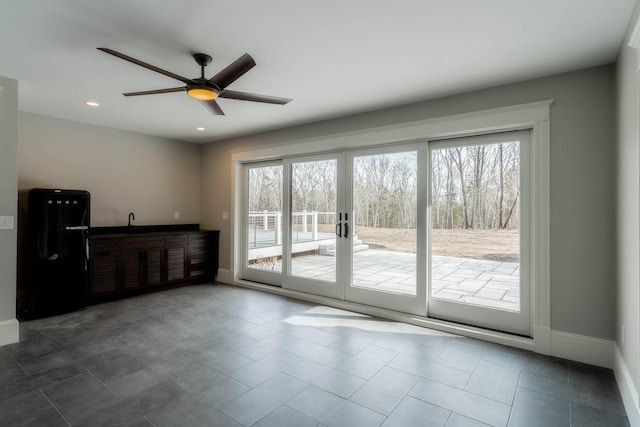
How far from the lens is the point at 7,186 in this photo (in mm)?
3102

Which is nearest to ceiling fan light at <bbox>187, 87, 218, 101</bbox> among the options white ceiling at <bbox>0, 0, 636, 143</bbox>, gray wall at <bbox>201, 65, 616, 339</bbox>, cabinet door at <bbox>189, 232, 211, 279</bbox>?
white ceiling at <bbox>0, 0, 636, 143</bbox>

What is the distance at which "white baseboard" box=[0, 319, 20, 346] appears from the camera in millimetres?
3037

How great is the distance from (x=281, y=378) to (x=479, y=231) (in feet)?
8.04

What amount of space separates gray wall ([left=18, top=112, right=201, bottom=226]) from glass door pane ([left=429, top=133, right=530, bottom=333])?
441cm

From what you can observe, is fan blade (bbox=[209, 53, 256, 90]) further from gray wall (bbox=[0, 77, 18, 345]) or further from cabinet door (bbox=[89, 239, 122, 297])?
cabinet door (bbox=[89, 239, 122, 297])

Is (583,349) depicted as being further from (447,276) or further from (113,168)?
(113,168)

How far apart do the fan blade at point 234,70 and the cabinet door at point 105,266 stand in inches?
127

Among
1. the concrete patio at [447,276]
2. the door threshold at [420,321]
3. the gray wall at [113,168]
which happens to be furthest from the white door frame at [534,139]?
the gray wall at [113,168]

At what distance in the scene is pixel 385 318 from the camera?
12.8 ft

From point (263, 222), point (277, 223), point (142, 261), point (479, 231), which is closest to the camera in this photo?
point (479, 231)

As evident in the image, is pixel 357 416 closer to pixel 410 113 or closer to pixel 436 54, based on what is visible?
pixel 436 54

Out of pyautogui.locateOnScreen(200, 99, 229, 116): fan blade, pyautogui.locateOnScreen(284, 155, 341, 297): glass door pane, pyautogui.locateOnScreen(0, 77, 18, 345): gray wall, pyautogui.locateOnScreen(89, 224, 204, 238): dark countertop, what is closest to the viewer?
pyautogui.locateOnScreen(200, 99, 229, 116): fan blade

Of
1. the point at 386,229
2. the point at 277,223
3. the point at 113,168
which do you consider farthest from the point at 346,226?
the point at 113,168

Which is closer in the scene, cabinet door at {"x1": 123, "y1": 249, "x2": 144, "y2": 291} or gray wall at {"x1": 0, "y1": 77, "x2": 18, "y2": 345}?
gray wall at {"x1": 0, "y1": 77, "x2": 18, "y2": 345}
